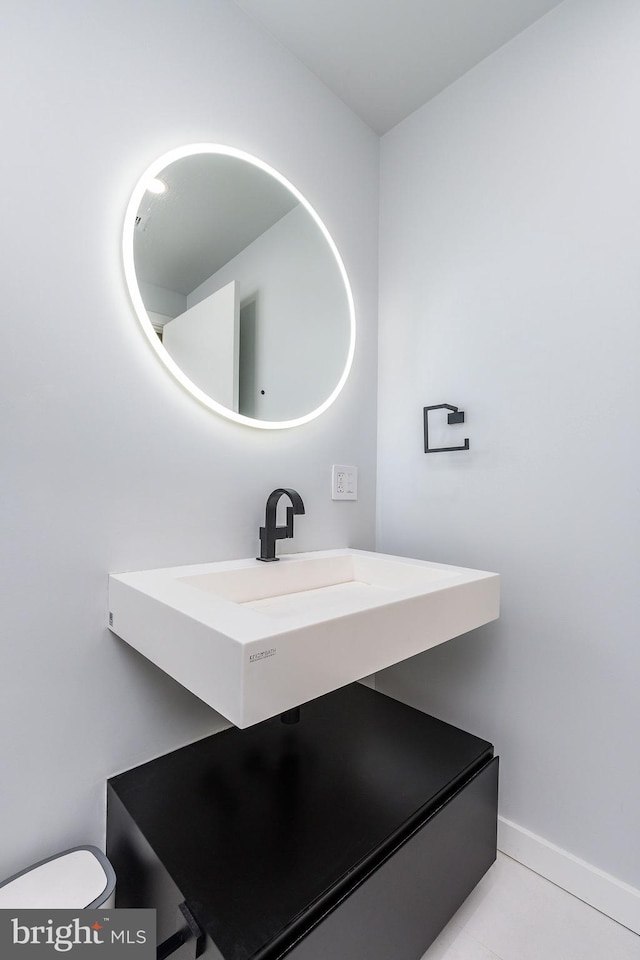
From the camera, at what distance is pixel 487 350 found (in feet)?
4.22

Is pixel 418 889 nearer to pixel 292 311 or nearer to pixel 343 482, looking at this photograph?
pixel 343 482

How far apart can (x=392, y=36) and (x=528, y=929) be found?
2349mm

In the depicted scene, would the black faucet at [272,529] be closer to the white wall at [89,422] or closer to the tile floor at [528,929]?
the white wall at [89,422]

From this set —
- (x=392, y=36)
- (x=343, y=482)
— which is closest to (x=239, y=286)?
(x=343, y=482)

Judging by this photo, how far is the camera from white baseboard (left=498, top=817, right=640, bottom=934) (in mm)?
983

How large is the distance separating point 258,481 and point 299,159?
1018mm

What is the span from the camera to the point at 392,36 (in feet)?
4.16

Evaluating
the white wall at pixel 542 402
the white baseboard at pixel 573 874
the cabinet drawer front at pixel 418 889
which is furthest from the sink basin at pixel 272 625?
the white baseboard at pixel 573 874

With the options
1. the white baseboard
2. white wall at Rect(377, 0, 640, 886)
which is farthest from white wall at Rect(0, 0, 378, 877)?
the white baseboard

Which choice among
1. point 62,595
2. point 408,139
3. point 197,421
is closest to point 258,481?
point 197,421

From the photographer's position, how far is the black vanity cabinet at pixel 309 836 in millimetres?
679

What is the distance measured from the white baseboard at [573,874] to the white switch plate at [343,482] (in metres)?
1.02

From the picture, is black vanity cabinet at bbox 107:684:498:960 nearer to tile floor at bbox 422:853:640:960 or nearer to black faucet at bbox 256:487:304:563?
tile floor at bbox 422:853:640:960

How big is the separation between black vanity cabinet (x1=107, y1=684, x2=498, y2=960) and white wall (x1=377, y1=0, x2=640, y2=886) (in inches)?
8.8
